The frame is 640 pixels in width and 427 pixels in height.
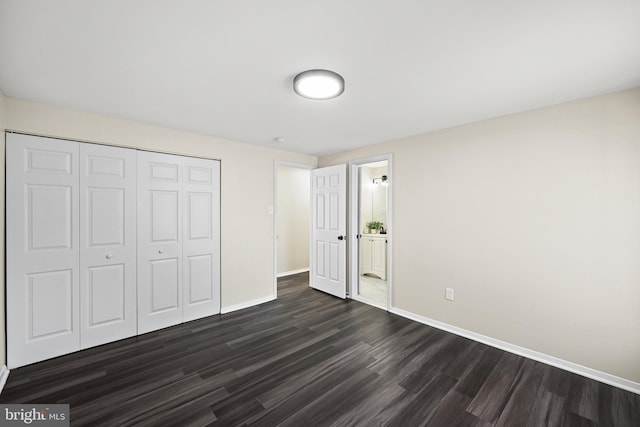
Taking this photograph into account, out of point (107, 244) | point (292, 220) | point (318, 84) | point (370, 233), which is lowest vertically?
point (370, 233)

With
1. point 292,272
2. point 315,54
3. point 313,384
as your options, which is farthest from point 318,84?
point 292,272

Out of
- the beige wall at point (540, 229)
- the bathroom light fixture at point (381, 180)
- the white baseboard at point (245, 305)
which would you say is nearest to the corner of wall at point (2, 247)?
the white baseboard at point (245, 305)

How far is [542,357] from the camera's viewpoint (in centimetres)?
244

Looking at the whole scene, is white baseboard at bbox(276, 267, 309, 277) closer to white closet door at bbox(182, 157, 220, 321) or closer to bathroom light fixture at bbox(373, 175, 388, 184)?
white closet door at bbox(182, 157, 220, 321)

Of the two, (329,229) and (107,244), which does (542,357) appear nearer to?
(329,229)

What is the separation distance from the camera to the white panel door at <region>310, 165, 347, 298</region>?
416 centimetres

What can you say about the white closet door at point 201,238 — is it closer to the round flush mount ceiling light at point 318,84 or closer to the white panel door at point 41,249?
the white panel door at point 41,249

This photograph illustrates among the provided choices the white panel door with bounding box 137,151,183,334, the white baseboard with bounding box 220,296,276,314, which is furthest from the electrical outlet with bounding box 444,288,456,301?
the white panel door with bounding box 137,151,183,334

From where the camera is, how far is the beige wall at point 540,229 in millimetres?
2102

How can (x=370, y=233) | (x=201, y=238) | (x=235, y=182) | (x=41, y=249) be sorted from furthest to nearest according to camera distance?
(x=370, y=233) < (x=235, y=182) < (x=201, y=238) < (x=41, y=249)

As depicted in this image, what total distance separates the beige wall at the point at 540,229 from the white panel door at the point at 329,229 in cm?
114

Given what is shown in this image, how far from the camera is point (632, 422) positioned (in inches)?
68.5

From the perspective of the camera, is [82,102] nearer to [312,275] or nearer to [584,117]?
[312,275]

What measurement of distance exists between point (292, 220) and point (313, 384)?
3.94 meters
